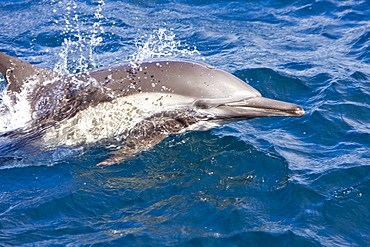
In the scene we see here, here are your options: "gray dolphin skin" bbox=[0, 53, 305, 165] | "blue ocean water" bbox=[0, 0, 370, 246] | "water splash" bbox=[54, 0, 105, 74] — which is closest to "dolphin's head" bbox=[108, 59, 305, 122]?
"gray dolphin skin" bbox=[0, 53, 305, 165]

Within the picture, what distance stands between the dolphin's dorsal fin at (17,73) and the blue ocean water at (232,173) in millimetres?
596

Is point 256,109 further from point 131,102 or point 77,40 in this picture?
point 77,40

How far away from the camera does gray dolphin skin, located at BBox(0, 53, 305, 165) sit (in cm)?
686

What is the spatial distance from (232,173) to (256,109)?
1.04m

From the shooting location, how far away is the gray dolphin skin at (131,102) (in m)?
6.86

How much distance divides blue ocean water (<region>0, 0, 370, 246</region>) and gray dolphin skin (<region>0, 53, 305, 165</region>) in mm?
315

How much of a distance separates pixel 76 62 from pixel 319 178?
6784 millimetres

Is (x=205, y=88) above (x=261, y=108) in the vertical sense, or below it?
above

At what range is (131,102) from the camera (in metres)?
6.93

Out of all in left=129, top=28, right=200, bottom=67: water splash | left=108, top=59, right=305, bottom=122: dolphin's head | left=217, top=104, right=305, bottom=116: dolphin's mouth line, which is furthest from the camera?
left=129, top=28, right=200, bottom=67: water splash

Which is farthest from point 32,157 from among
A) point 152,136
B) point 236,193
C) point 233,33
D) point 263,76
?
point 233,33

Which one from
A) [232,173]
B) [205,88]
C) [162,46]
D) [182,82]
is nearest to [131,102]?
[182,82]

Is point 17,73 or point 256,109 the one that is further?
point 17,73

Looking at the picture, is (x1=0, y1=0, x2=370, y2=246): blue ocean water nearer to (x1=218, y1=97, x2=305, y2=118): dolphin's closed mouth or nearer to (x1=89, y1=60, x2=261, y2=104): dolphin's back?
(x1=218, y1=97, x2=305, y2=118): dolphin's closed mouth
